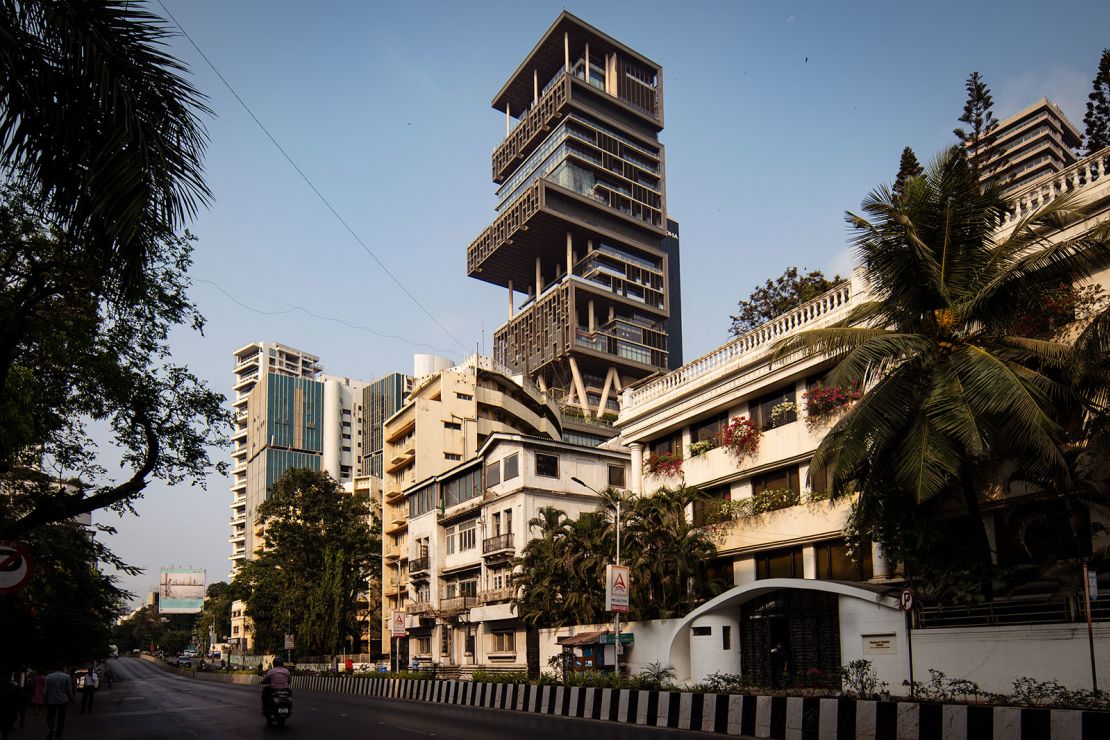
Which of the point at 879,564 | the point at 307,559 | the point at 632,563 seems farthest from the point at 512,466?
the point at 307,559

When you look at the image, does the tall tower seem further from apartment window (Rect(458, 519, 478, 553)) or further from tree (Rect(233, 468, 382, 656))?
apartment window (Rect(458, 519, 478, 553))

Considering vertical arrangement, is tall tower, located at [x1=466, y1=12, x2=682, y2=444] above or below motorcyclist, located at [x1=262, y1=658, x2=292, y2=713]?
above

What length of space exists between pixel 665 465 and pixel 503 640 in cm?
2001

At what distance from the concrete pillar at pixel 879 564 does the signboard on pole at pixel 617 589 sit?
7174 mm

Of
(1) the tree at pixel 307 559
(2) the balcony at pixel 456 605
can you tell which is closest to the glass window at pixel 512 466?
(2) the balcony at pixel 456 605

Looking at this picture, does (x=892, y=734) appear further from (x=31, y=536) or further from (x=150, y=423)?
(x=31, y=536)

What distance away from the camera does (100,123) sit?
23.2 feet

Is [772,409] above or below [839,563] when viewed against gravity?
above

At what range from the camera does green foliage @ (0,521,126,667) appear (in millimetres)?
21391

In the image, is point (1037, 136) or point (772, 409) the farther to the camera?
point (1037, 136)

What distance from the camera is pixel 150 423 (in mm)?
17359

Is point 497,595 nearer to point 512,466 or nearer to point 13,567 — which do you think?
point 512,466

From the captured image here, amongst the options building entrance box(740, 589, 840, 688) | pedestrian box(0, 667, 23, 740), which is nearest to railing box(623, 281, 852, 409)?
building entrance box(740, 589, 840, 688)

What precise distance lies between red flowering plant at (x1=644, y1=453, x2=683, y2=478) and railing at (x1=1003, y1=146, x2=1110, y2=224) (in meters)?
15.2
